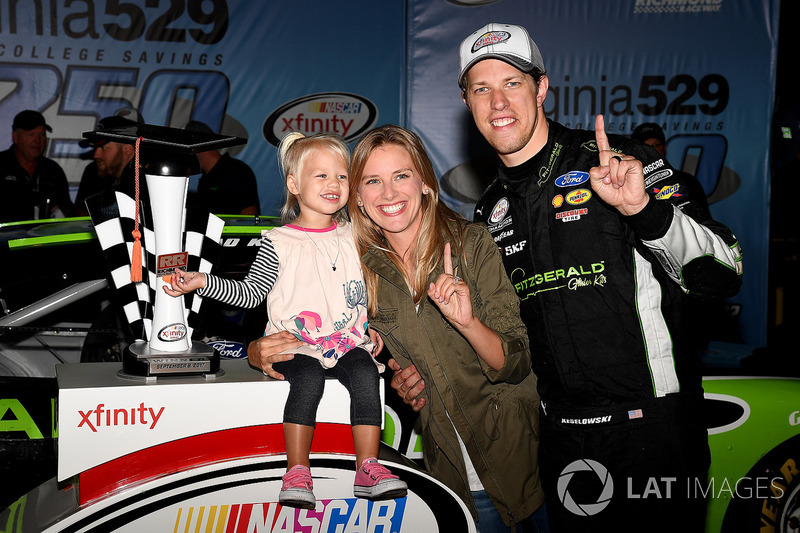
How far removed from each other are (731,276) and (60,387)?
183 centimetres

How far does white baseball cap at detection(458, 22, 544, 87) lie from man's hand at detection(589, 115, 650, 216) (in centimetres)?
42

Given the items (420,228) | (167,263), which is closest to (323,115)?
(420,228)

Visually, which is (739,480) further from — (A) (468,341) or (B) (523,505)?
(A) (468,341)

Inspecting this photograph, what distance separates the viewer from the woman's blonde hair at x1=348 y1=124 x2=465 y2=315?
220 cm

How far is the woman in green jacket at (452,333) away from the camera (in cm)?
212

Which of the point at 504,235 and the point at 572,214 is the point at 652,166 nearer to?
the point at 572,214

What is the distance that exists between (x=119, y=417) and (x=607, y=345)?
1.40 meters

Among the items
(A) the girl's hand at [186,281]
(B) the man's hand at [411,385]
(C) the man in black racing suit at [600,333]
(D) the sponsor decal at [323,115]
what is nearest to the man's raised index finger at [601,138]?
(C) the man in black racing suit at [600,333]

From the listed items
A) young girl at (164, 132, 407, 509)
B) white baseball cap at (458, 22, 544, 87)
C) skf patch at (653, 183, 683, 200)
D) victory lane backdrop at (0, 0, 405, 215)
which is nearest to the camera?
young girl at (164, 132, 407, 509)

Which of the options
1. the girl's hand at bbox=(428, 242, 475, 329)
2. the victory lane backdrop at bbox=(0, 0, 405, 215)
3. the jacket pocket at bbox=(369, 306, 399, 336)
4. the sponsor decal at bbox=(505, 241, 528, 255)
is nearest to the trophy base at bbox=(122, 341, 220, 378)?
the jacket pocket at bbox=(369, 306, 399, 336)

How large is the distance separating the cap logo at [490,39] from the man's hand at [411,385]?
1.07 metres

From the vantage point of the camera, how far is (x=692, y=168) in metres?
6.93

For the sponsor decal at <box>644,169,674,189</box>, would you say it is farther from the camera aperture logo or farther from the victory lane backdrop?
the victory lane backdrop

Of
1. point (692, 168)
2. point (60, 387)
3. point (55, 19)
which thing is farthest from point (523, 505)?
point (55, 19)
